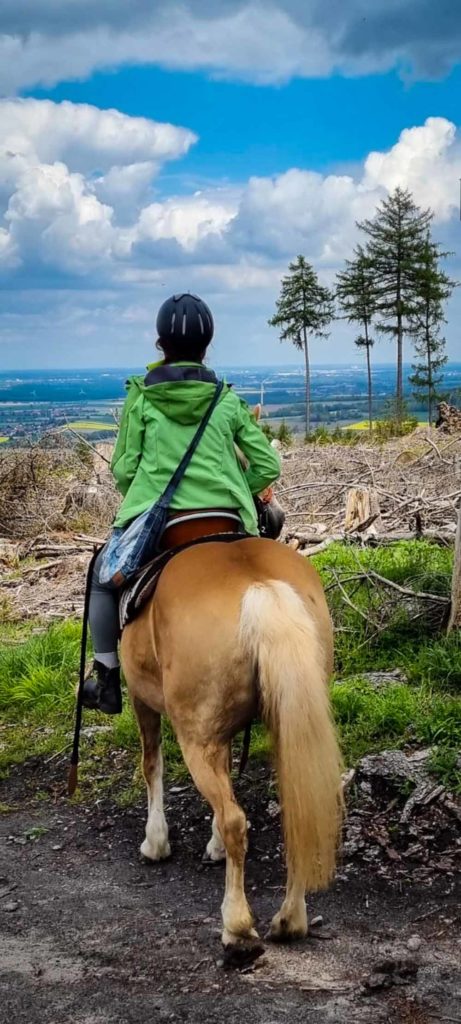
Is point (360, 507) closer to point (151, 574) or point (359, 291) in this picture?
point (151, 574)

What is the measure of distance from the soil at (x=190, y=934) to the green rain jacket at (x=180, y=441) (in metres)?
1.77

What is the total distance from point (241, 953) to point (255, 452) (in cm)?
224

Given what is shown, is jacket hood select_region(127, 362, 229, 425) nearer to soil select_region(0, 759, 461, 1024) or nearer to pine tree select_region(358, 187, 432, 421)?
soil select_region(0, 759, 461, 1024)

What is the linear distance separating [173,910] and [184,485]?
6.42 ft

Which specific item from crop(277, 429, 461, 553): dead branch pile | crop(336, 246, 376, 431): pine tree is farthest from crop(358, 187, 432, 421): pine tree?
crop(277, 429, 461, 553): dead branch pile

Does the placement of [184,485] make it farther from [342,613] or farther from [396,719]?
[342,613]

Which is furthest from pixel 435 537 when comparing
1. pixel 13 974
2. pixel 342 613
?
pixel 13 974

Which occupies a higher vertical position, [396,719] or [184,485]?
[184,485]

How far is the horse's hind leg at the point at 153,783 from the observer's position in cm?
446

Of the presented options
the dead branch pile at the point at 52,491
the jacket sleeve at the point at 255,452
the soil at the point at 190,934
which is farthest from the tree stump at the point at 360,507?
the jacket sleeve at the point at 255,452

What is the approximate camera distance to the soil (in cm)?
310

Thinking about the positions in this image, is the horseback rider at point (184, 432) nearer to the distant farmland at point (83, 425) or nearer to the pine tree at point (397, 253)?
the distant farmland at point (83, 425)

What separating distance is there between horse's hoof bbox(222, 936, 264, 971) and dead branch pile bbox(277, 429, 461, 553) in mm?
5462

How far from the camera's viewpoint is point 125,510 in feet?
13.7
